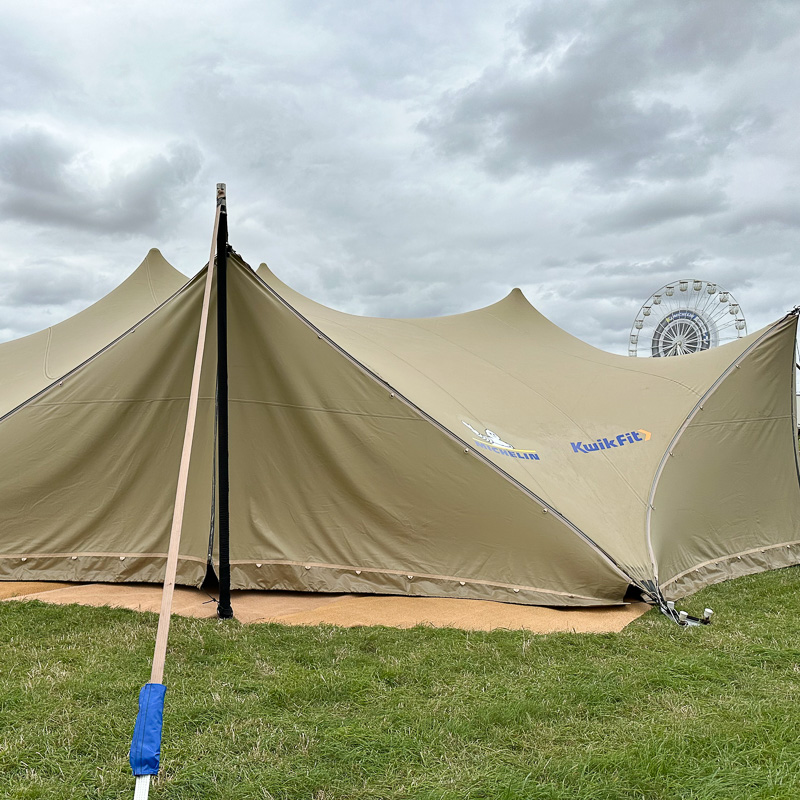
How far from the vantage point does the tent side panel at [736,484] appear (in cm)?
588

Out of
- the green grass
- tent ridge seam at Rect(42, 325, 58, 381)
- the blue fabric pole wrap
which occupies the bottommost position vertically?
the green grass

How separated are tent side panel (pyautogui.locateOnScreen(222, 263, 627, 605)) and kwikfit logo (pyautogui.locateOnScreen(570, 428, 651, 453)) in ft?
4.06

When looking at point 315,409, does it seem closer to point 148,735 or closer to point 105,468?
point 105,468

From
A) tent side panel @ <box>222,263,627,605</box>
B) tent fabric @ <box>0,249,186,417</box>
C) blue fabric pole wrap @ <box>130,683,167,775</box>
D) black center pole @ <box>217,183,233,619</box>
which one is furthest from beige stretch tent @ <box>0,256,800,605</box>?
blue fabric pole wrap @ <box>130,683,167,775</box>

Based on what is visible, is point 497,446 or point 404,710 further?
point 497,446

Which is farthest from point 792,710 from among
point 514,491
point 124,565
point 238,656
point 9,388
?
point 9,388

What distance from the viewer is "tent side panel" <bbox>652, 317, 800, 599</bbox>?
5.88 metres

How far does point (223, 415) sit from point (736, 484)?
460 cm

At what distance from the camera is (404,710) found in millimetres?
3250

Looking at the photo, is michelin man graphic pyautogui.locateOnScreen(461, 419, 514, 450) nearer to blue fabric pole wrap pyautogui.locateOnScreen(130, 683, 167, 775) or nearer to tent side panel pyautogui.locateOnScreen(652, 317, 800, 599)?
tent side panel pyautogui.locateOnScreen(652, 317, 800, 599)

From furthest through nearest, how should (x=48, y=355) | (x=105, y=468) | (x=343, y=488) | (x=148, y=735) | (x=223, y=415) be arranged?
(x=48, y=355)
(x=105, y=468)
(x=343, y=488)
(x=223, y=415)
(x=148, y=735)

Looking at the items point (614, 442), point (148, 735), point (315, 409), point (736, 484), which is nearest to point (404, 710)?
point (148, 735)

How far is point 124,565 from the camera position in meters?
5.47

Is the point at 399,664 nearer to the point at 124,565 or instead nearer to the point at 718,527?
the point at 124,565
